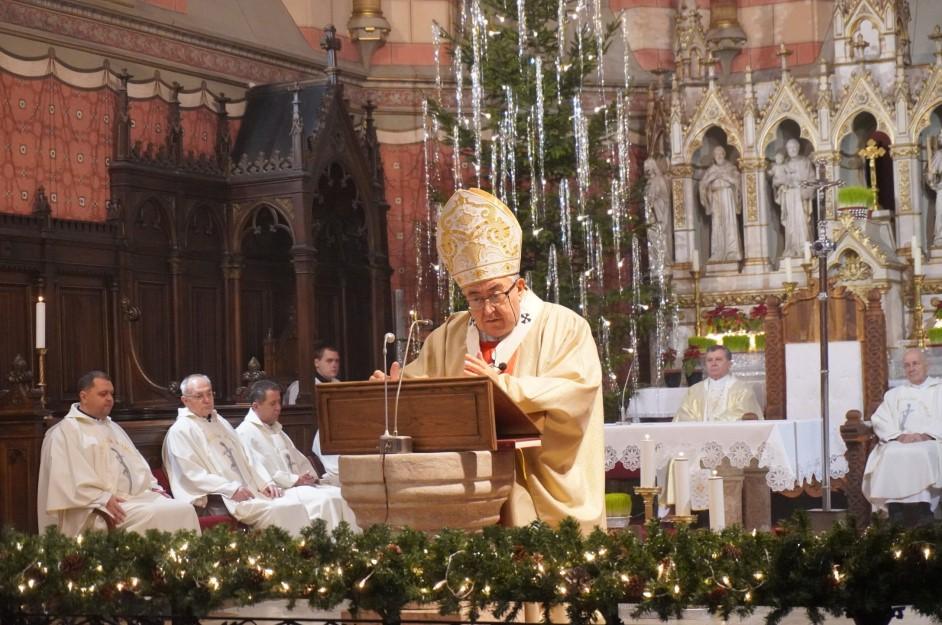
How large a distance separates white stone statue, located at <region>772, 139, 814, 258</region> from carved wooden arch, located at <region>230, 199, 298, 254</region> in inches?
187

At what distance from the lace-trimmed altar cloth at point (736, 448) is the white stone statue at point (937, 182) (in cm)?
349

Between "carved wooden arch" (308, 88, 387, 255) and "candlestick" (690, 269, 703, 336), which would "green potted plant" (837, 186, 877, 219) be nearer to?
"candlestick" (690, 269, 703, 336)

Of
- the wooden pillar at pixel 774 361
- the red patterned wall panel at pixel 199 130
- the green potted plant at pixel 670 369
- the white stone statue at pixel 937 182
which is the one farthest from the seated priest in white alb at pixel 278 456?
the white stone statue at pixel 937 182

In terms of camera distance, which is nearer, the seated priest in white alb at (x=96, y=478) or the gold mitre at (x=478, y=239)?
the gold mitre at (x=478, y=239)

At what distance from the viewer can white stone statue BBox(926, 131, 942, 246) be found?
542 inches

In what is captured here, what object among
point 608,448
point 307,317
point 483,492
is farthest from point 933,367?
point 483,492

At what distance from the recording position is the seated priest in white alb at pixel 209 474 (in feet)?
30.3

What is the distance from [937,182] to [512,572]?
1065 cm

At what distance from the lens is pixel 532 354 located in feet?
17.1

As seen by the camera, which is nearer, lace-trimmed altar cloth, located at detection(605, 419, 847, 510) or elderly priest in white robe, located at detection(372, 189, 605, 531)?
elderly priest in white robe, located at detection(372, 189, 605, 531)

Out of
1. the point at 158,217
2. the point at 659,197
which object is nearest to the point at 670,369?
the point at 659,197

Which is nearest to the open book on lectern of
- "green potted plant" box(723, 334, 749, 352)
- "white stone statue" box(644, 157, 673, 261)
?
"green potted plant" box(723, 334, 749, 352)

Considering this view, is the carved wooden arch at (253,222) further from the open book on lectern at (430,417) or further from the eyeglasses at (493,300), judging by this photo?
the open book on lectern at (430,417)

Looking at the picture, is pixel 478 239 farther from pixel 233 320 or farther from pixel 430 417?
pixel 233 320
